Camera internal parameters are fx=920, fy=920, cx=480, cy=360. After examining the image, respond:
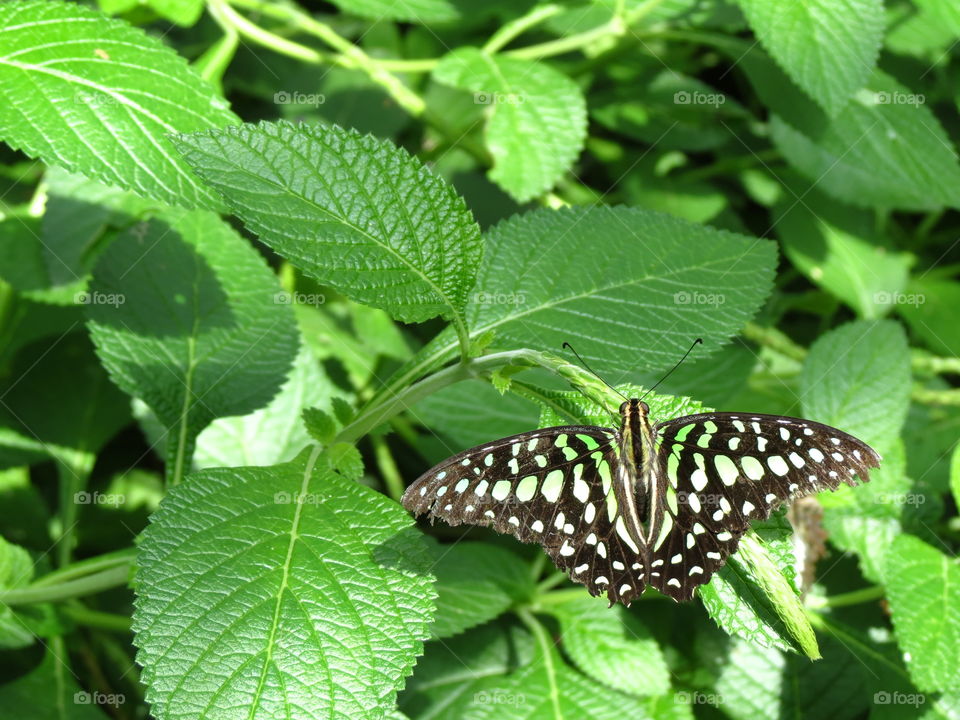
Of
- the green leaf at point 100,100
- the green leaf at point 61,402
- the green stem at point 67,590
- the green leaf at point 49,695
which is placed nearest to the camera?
the green leaf at point 100,100

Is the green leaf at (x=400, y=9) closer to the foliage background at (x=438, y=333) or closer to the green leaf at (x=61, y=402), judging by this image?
the foliage background at (x=438, y=333)

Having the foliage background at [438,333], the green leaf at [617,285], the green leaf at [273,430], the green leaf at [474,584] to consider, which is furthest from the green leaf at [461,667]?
the green leaf at [617,285]

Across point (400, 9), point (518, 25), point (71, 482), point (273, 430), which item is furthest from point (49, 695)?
point (518, 25)

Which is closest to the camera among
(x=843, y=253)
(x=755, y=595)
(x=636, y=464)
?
(x=755, y=595)

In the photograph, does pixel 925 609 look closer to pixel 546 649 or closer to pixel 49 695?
pixel 546 649

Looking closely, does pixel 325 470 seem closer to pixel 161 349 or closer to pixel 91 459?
pixel 161 349

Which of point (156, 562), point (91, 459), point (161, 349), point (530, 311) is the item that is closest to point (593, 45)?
point (530, 311)
